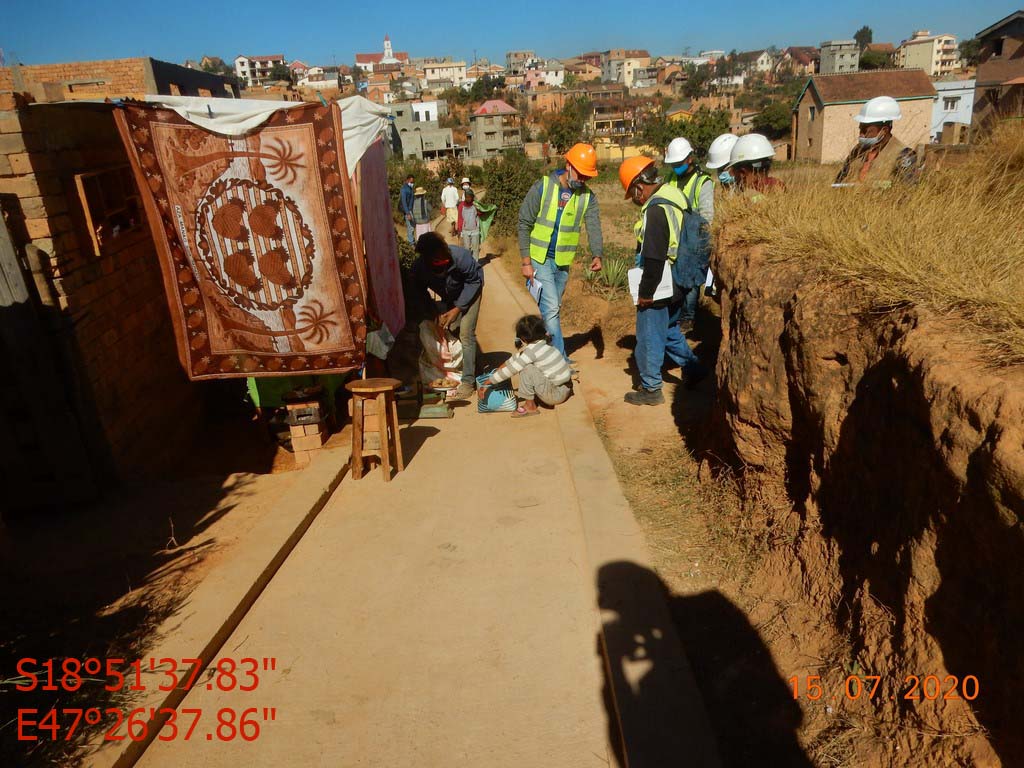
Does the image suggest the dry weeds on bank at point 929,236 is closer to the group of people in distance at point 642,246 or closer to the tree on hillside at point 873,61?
the group of people in distance at point 642,246

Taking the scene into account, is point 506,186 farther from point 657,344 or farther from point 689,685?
point 689,685

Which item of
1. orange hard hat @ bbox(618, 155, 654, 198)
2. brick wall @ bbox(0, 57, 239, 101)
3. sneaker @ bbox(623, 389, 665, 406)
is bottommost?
sneaker @ bbox(623, 389, 665, 406)

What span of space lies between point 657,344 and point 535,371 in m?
1.04

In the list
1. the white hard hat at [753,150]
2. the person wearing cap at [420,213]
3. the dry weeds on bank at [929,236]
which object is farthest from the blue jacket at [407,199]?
the dry weeds on bank at [929,236]

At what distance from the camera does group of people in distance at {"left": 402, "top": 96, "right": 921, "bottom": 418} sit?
518 cm

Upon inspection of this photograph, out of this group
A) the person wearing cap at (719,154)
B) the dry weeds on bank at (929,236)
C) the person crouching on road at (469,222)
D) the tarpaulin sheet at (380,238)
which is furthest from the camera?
the person crouching on road at (469,222)

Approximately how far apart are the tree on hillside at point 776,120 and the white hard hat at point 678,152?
61.8 m

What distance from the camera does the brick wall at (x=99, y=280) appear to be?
4137 mm

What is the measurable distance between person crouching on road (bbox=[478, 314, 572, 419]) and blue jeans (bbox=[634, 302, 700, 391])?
691mm

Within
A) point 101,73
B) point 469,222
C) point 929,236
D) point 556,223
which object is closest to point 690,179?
point 556,223

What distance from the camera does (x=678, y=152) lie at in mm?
6316
